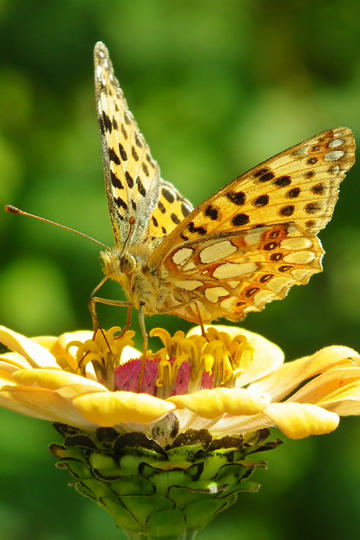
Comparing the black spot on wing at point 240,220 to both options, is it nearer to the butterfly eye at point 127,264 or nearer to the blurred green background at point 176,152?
the butterfly eye at point 127,264

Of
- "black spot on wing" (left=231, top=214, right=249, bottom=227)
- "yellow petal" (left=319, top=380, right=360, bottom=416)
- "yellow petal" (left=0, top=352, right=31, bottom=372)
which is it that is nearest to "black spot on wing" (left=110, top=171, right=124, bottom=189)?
"black spot on wing" (left=231, top=214, right=249, bottom=227)

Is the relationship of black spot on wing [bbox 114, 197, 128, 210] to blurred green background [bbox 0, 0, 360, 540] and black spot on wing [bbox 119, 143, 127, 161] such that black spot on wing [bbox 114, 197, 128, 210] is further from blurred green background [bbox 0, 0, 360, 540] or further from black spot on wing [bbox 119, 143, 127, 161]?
blurred green background [bbox 0, 0, 360, 540]

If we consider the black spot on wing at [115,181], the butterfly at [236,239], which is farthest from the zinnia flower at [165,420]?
the black spot on wing at [115,181]

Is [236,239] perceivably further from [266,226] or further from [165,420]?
[165,420]

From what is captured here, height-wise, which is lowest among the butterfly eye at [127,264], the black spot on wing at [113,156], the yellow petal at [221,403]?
the yellow petal at [221,403]

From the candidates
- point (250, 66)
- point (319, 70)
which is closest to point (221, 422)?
point (250, 66)

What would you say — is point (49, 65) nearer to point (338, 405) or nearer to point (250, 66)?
point (250, 66)
